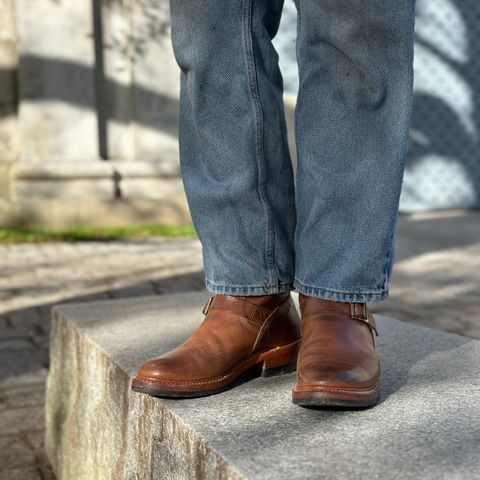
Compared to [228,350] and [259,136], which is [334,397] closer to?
[228,350]

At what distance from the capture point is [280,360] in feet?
5.41

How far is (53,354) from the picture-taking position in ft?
7.83

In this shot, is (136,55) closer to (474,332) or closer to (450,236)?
(450,236)

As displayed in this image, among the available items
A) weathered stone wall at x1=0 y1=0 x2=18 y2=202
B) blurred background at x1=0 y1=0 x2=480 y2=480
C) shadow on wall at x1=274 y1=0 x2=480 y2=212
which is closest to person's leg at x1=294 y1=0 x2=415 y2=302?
blurred background at x1=0 y1=0 x2=480 y2=480

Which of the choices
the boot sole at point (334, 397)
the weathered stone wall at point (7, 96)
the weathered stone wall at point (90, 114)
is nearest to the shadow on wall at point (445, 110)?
the weathered stone wall at point (90, 114)

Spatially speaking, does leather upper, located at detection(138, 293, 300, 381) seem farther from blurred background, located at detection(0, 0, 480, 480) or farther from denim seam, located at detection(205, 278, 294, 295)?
blurred background, located at detection(0, 0, 480, 480)

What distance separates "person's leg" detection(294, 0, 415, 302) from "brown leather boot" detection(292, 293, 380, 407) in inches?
1.2

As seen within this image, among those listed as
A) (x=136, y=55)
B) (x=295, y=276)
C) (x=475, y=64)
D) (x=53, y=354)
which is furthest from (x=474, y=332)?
(x=475, y=64)

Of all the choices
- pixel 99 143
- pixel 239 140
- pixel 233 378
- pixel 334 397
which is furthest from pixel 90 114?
pixel 334 397

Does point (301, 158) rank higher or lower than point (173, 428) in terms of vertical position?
higher

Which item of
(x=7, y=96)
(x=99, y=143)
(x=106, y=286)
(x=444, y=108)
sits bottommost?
(x=106, y=286)

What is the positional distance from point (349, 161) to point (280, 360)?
414 mm

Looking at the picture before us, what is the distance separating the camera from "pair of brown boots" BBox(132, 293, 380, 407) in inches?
54.6

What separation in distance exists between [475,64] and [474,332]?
17.8 feet
